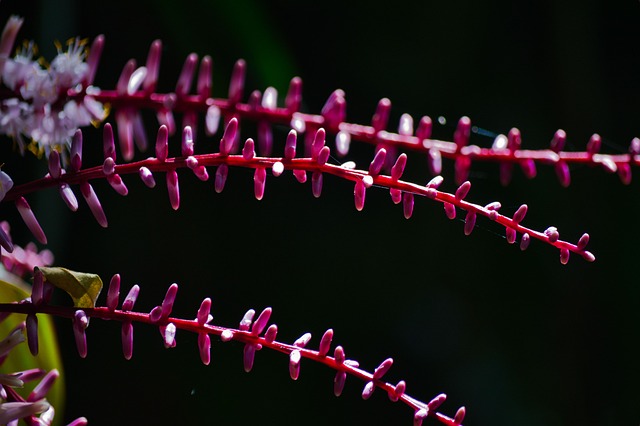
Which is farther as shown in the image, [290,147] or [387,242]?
[387,242]

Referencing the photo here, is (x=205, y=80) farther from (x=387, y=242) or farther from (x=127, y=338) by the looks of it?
(x=387, y=242)

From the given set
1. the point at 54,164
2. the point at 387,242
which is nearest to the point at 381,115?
the point at 54,164

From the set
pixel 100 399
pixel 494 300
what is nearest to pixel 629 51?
pixel 494 300

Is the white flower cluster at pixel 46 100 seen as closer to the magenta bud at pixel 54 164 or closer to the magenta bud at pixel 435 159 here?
the magenta bud at pixel 54 164

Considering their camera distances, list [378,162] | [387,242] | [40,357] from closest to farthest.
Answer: [378,162] → [40,357] → [387,242]

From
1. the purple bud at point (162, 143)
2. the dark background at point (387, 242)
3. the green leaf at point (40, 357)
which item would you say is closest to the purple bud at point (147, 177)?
the purple bud at point (162, 143)
